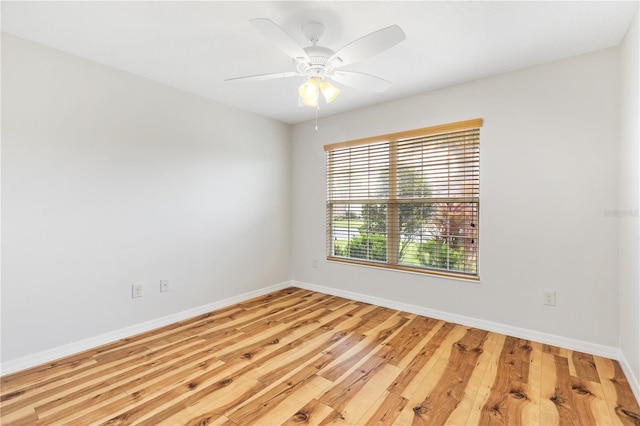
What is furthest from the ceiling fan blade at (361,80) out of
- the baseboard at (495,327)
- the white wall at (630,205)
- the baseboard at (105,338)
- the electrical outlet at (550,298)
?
the baseboard at (105,338)

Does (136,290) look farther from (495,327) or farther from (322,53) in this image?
(495,327)

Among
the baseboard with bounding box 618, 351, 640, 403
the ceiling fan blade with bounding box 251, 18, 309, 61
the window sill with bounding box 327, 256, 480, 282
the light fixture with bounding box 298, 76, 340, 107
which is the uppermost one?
the ceiling fan blade with bounding box 251, 18, 309, 61

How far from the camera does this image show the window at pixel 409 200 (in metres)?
2.97

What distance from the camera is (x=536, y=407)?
1.74 metres

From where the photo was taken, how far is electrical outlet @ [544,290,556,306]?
8.23 ft

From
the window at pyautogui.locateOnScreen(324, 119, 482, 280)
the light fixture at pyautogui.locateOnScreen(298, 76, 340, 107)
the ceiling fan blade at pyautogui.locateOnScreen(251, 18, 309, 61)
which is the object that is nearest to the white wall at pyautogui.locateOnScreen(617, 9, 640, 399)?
the window at pyautogui.locateOnScreen(324, 119, 482, 280)

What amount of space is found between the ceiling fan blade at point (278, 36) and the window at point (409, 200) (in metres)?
1.83

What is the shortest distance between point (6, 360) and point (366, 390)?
2465 millimetres

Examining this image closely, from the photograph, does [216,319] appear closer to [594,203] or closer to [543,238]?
[543,238]

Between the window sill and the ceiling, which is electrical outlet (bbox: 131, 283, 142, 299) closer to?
the ceiling

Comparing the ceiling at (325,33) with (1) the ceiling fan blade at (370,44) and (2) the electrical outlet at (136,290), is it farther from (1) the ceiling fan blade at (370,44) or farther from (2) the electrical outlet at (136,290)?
(2) the electrical outlet at (136,290)

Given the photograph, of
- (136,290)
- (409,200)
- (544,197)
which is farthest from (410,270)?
(136,290)

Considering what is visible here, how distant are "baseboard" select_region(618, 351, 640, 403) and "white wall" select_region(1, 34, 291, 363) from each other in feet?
11.2

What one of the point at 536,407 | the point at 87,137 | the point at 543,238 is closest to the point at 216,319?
the point at 87,137
